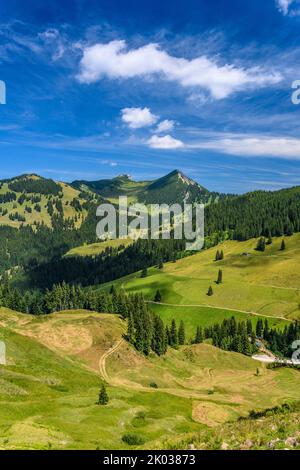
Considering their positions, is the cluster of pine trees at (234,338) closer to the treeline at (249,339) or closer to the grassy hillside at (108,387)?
the treeline at (249,339)

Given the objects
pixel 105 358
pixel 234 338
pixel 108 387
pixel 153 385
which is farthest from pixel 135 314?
pixel 234 338

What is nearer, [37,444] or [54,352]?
[37,444]

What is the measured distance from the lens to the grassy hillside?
55688 mm

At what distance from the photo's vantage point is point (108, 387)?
9538 cm

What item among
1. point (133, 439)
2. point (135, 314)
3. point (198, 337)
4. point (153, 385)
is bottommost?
point (198, 337)

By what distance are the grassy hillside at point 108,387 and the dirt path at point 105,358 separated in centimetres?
65

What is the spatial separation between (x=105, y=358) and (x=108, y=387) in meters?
27.7

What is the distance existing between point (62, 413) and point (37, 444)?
24555mm

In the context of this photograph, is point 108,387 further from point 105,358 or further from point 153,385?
point 105,358

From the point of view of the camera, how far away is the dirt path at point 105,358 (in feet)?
367

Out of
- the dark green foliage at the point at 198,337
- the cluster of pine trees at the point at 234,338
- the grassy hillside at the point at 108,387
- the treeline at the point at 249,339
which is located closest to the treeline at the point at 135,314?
the grassy hillside at the point at 108,387

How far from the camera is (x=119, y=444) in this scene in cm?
5109
